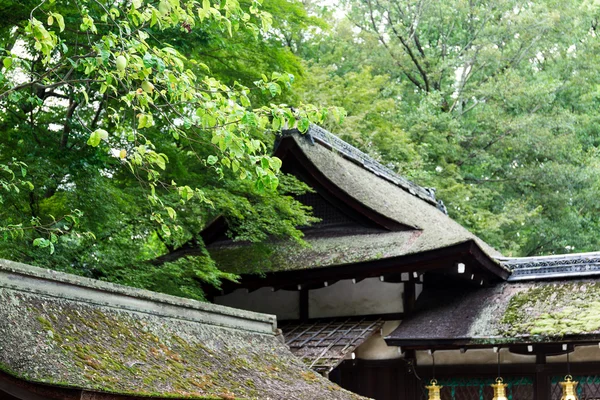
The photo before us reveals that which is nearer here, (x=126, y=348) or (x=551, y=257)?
(x=126, y=348)

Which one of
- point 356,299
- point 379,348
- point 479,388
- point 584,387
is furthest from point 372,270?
point 584,387

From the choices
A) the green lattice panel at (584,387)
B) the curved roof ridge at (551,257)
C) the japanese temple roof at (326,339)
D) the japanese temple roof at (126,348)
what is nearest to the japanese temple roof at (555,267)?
the curved roof ridge at (551,257)

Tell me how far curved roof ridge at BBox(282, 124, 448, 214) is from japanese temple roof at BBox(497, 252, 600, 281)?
4.87 m

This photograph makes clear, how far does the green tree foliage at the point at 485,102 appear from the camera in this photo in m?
27.2

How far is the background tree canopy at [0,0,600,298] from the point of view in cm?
1258

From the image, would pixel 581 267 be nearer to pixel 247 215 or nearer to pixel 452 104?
pixel 247 215

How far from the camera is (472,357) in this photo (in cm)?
1395

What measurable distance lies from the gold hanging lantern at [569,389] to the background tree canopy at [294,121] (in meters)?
5.06

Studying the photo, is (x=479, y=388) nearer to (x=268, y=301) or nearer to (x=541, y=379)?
(x=541, y=379)

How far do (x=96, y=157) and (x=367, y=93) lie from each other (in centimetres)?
1397

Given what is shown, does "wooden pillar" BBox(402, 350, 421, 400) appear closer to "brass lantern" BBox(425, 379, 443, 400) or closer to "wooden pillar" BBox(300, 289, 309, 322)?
"brass lantern" BBox(425, 379, 443, 400)

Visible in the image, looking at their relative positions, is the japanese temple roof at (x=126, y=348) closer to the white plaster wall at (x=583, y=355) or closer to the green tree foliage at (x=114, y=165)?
the green tree foliage at (x=114, y=165)

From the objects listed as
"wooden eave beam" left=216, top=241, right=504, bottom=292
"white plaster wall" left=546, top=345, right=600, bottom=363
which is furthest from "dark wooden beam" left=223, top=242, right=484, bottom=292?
"white plaster wall" left=546, top=345, right=600, bottom=363

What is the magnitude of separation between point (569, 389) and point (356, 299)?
390 centimetres
